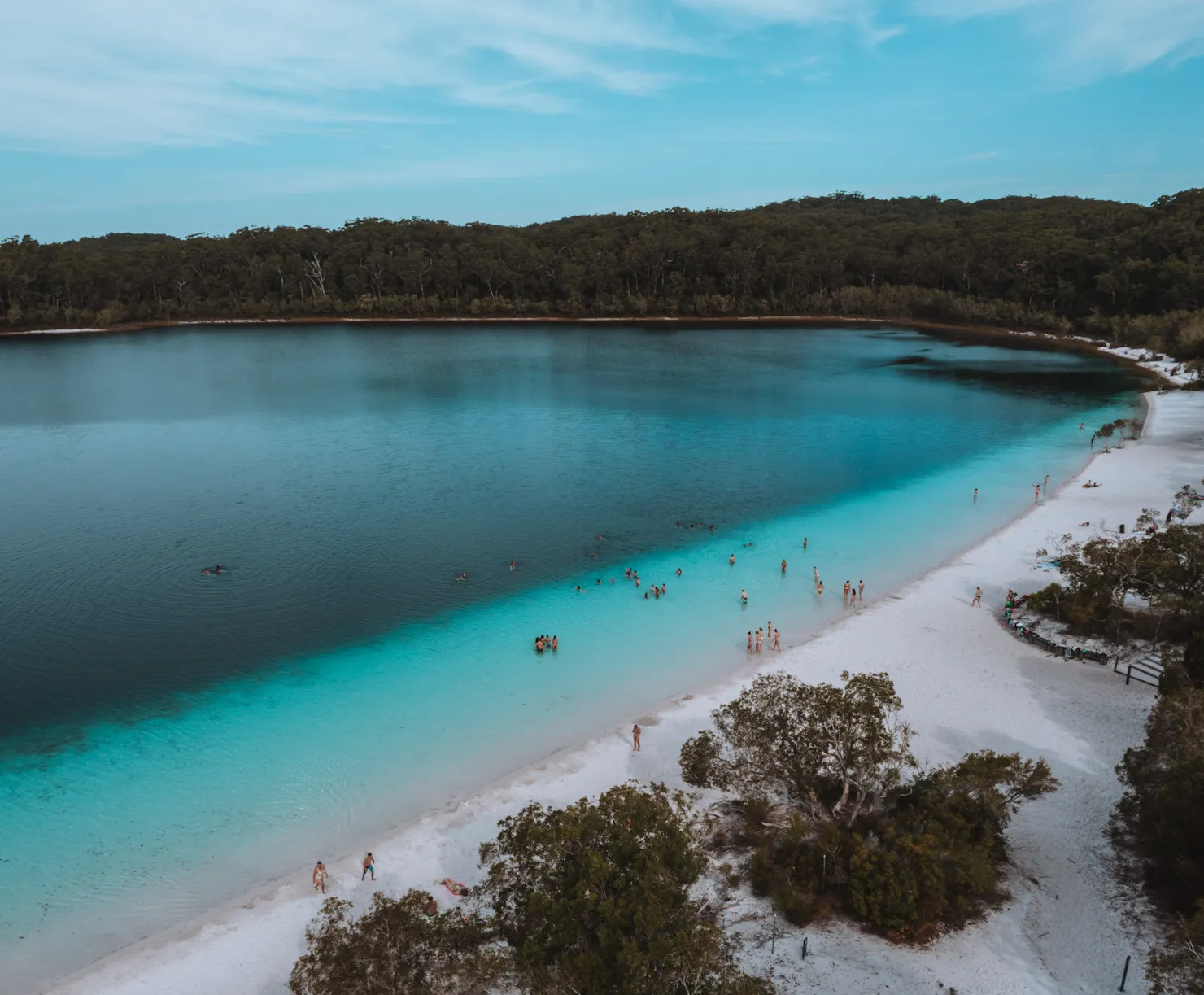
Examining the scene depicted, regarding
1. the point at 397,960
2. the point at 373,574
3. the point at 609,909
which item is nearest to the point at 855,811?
the point at 609,909

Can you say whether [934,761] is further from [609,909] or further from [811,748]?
[609,909]

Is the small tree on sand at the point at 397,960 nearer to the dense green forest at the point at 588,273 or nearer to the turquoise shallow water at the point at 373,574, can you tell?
the turquoise shallow water at the point at 373,574

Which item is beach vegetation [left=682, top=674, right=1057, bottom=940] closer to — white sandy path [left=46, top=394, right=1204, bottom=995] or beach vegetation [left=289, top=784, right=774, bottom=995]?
white sandy path [left=46, top=394, right=1204, bottom=995]

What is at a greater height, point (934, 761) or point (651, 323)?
point (651, 323)

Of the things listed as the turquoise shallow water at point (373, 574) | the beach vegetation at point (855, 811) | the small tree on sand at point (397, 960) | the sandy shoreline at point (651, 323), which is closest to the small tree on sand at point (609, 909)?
the small tree on sand at point (397, 960)

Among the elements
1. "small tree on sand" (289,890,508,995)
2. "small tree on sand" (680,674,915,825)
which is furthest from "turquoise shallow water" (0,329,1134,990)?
"small tree on sand" (289,890,508,995)

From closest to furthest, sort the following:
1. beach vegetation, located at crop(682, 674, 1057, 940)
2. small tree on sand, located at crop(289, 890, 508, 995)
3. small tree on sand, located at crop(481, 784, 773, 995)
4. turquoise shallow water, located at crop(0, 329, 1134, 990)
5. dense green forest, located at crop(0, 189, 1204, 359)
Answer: small tree on sand, located at crop(481, 784, 773, 995), small tree on sand, located at crop(289, 890, 508, 995), beach vegetation, located at crop(682, 674, 1057, 940), turquoise shallow water, located at crop(0, 329, 1134, 990), dense green forest, located at crop(0, 189, 1204, 359)
